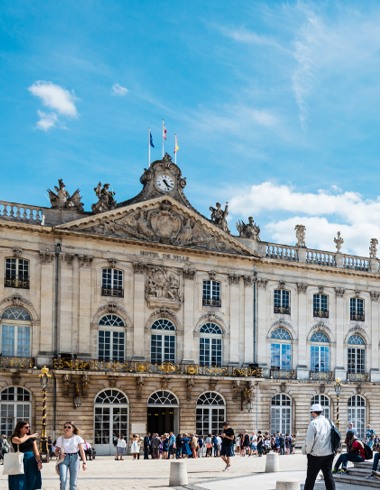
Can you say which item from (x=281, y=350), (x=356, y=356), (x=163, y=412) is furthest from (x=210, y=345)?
(x=356, y=356)

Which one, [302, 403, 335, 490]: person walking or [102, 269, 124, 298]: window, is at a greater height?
[102, 269, 124, 298]: window

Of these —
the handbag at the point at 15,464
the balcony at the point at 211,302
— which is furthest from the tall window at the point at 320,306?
the handbag at the point at 15,464

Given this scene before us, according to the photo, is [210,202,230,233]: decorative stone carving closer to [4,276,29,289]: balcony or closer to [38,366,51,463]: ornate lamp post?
[4,276,29,289]: balcony

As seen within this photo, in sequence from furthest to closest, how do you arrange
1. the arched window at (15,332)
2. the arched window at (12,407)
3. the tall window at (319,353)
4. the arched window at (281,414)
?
1. the tall window at (319,353)
2. the arched window at (281,414)
3. the arched window at (15,332)
4. the arched window at (12,407)

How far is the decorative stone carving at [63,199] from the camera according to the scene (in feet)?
125

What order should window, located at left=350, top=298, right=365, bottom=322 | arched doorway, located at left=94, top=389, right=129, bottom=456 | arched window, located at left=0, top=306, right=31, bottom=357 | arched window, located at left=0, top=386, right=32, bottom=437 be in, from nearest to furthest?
1. arched window, located at left=0, top=386, right=32, bottom=437
2. arched window, located at left=0, top=306, right=31, bottom=357
3. arched doorway, located at left=94, top=389, right=129, bottom=456
4. window, located at left=350, top=298, right=365, bottom=322

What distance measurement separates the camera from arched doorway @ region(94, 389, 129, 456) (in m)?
36.9

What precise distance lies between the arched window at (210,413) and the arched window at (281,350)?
4.73 m

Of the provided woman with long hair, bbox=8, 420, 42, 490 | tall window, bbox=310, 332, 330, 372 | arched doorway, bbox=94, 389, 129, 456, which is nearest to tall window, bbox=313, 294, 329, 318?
tall window, bbox=310, 332, 330, 372

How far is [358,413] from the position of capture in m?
46.3

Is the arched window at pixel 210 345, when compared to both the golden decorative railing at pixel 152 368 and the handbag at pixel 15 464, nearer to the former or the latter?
the golden decorative railing at pixel 152 368

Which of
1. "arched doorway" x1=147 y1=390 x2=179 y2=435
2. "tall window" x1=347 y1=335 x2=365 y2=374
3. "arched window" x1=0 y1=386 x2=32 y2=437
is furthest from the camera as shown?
"tall window" x1=347 y1=335 x2=365 y2=374

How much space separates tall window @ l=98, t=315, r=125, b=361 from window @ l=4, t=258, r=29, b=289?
4760mm

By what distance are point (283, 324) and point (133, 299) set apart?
1058 centimetres
